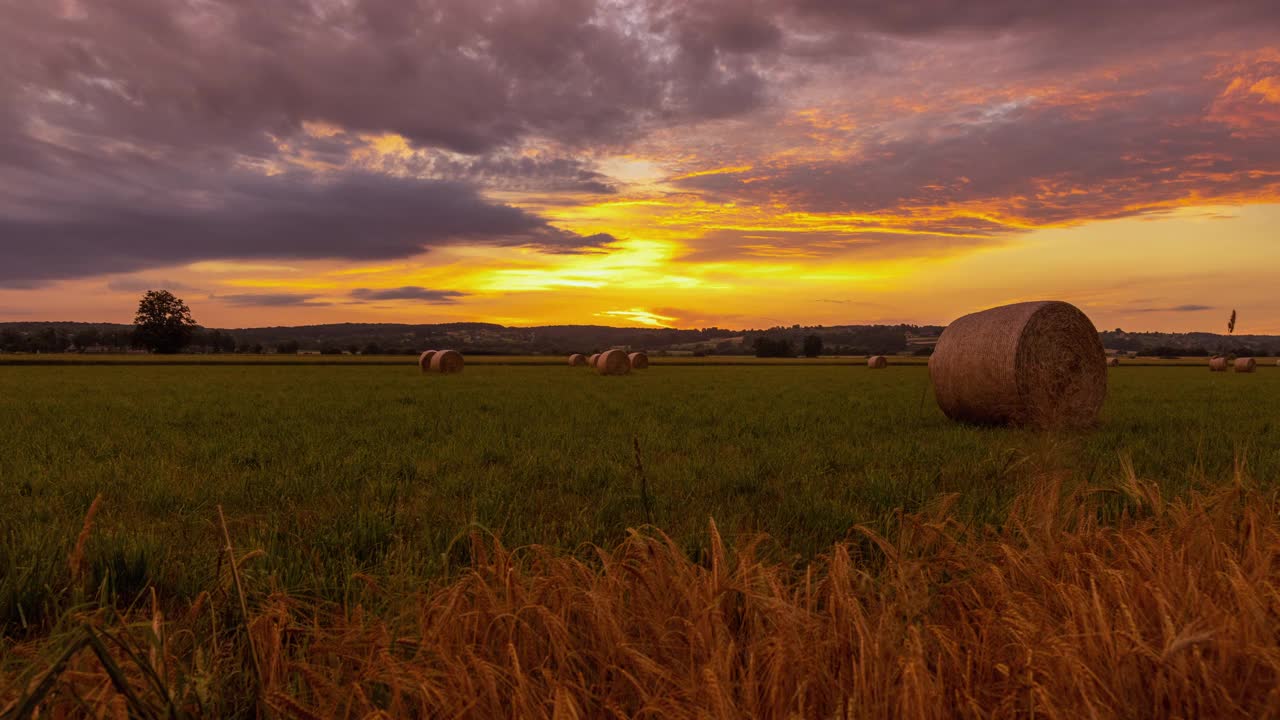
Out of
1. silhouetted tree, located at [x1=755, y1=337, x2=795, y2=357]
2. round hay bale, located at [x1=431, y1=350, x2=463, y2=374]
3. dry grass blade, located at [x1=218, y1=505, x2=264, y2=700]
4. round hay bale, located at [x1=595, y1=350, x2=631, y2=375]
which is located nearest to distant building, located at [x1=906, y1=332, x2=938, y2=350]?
silhouetted tree, located at [x1=755, y1=337, x2=795, y2=357]

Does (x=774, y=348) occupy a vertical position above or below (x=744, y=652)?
above

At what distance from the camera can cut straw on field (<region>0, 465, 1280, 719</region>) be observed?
7.57 ft

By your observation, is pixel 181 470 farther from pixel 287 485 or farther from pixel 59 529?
pixel 59 529

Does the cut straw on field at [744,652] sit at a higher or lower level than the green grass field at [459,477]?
higher

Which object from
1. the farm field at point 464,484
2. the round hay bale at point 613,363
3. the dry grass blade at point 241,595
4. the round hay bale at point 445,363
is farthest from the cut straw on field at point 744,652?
the round hay bale at point 445,363

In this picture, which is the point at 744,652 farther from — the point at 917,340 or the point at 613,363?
the point at 917,340

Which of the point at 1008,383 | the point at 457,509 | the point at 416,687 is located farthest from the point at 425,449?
the point at 1008,383

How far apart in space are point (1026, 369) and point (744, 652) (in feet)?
41.6

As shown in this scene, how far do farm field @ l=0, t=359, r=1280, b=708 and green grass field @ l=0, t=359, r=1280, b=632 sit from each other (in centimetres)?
4

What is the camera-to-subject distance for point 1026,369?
531 inches

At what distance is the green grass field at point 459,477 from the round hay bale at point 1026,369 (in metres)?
0.98

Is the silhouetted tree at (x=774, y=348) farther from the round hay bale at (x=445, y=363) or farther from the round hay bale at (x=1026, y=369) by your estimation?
the round hay bale at (x=1026, y=369)

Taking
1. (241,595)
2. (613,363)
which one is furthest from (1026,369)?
(613,363)

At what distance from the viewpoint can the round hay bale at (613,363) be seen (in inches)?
1636
